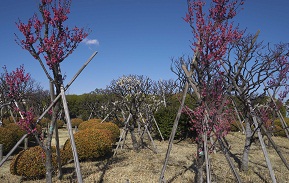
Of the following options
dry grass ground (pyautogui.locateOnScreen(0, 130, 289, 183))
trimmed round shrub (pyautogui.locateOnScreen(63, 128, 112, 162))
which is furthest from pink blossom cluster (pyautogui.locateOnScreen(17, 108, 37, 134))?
trimmed round shrub (pyautogui.locateOnScreen(63, 128, 112, 162))

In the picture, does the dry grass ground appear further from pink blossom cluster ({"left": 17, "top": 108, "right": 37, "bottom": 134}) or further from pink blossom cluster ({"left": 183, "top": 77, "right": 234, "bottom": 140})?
pink blossom cluster ({"left": 183, "top": 77, "right": 234, "bottom": 140})

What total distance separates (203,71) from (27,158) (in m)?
6.57

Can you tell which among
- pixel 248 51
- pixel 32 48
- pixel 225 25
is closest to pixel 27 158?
pixel 32 48

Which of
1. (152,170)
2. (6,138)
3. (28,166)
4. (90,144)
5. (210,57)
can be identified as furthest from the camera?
(6,138)

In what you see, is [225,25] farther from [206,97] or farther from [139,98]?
[139,98]

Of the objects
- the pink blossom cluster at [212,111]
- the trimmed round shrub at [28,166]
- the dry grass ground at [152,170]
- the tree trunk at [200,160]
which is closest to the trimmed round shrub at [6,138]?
the dry grass ground at [152,170]

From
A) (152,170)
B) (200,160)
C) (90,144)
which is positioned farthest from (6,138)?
(200,160)

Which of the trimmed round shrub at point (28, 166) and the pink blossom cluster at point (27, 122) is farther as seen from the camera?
the trimmed round shrub at point (28, 166)

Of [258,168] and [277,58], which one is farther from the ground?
[277,58]

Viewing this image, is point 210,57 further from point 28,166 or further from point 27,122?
point 28,166

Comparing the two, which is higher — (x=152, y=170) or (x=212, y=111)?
(x=212, y=111)

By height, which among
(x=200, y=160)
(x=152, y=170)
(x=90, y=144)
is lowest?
(x=152, y=170)

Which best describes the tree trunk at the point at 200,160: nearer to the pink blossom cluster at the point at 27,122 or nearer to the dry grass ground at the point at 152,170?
the dry grass ground at the point at 152,170

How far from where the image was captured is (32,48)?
518 cm
